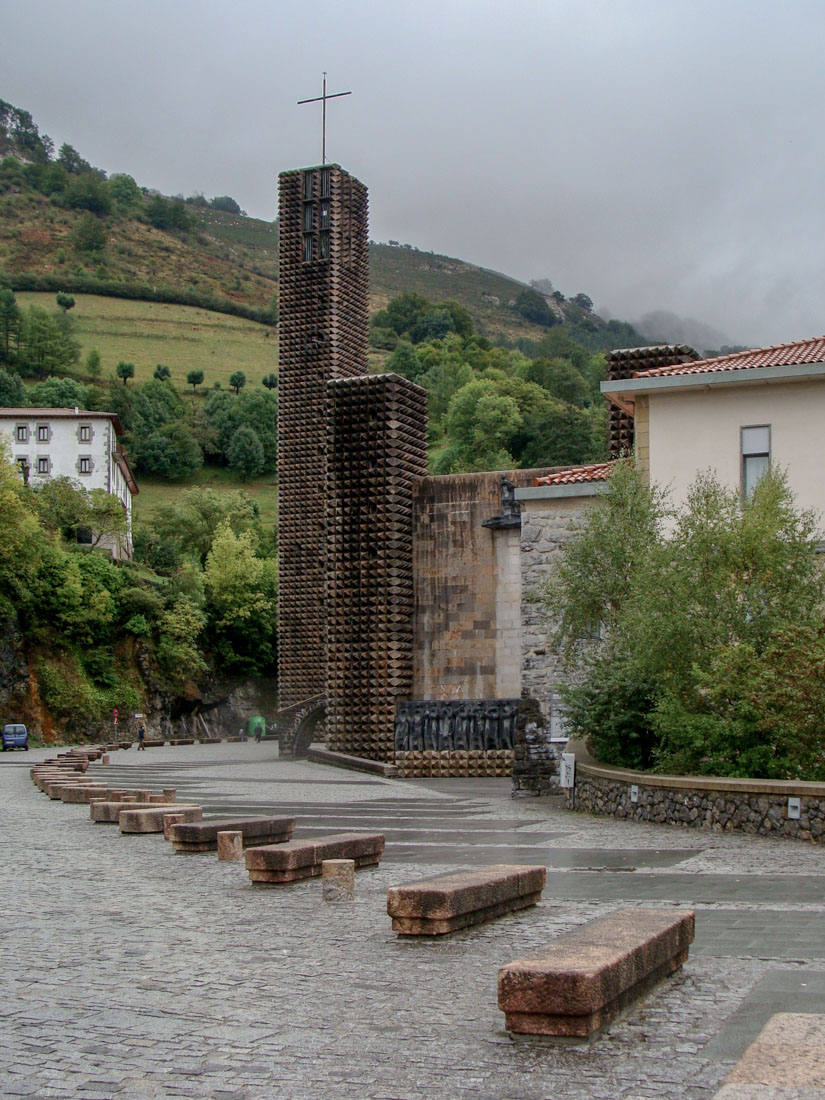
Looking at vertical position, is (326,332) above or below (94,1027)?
above

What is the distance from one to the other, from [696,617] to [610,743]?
300 centimetres

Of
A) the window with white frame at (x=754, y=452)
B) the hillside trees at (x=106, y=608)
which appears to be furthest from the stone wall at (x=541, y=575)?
the hillside trees at (x=106, y=608)

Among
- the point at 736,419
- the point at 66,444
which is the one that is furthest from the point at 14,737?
the point at 736,419

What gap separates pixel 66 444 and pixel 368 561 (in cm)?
5661

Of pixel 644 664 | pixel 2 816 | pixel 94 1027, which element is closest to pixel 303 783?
pixel 2 816

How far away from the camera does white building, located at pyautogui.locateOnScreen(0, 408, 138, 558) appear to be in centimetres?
8506

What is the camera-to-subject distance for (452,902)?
8586mm

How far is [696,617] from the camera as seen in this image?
1781 cm

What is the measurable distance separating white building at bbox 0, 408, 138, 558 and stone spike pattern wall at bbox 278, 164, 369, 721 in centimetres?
3782

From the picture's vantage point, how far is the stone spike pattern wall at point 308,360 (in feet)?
158

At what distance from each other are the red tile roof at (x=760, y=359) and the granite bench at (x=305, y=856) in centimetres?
1350

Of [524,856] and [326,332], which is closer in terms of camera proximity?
[524,856]

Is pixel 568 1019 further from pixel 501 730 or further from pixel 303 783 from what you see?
pixel 501 730

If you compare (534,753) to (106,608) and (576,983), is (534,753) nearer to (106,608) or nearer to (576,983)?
(576,983)
